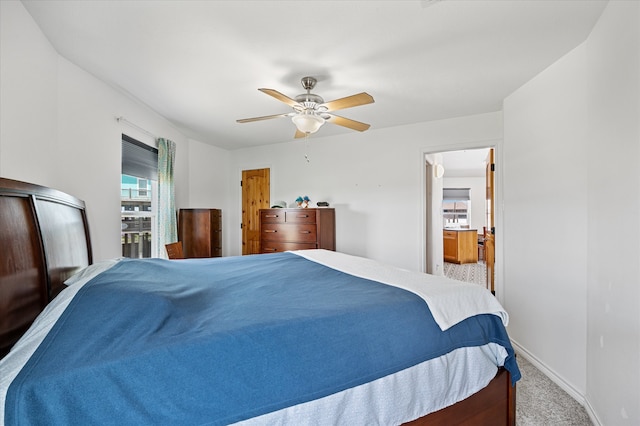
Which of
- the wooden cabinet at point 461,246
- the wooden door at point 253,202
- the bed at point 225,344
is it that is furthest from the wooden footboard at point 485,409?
the wooden cabinet at point 461,246

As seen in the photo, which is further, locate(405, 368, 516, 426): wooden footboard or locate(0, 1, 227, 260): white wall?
locate(0, 1, 227, 260): white wall

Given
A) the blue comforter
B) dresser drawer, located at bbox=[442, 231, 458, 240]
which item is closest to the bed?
the blue comforter

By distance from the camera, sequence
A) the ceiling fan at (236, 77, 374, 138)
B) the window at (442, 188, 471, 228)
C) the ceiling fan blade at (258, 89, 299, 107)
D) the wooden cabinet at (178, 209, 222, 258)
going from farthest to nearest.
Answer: the window at (442, 188, 471, 228), the wooden cabinet at (178, 209, 222, 258), the ceiling fan at (236, 77, 374, 138), the ceiling fan blade at (258, 89, 299, 107)

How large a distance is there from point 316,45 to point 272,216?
2.76m

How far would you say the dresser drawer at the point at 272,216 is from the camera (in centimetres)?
429

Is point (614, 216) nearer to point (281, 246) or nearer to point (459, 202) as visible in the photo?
point (281, 246)

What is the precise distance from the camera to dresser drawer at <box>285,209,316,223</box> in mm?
4133

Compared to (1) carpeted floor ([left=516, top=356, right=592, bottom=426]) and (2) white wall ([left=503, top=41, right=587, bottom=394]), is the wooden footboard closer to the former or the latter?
(1) carpeted floor ([left=516, top=356, right=592, bottom=426])

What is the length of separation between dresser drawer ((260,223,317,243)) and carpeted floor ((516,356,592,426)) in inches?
108

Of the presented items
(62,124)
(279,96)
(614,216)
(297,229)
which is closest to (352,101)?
(279,96)

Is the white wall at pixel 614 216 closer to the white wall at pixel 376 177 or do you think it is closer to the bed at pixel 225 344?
the bed at pixel 225 344

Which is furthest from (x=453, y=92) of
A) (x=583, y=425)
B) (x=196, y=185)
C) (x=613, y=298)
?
(x=196, y=185)

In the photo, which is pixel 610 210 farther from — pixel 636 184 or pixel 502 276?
pixel 502 276

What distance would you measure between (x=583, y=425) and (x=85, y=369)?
262 cm
